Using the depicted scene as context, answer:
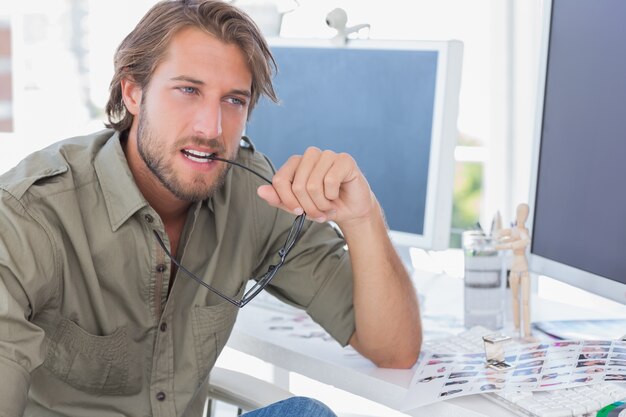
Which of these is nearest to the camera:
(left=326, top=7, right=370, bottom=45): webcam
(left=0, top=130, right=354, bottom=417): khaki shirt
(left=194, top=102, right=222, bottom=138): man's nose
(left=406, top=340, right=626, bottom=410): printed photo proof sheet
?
(left=406, top=340, right=626, bottom=410): printed photo proof sheet

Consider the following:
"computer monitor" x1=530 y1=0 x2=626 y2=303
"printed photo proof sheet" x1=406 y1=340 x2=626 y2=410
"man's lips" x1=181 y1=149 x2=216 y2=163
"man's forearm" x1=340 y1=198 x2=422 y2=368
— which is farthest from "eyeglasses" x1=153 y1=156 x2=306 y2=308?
"computer monitor" x1=530 y1=0 x2=626 y2=303

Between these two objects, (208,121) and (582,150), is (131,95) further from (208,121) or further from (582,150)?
(582,150)

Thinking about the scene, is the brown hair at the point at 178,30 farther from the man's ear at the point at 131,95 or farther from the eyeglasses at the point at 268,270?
the eyeglasses at the point at 268,270

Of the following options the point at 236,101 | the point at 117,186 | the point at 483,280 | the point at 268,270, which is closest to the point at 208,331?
the point at 268,270

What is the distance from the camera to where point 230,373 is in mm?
1545

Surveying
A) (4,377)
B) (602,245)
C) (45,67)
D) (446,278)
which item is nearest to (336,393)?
(446,278)

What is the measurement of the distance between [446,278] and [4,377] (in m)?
1.14

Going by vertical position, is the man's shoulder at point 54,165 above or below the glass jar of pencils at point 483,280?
above

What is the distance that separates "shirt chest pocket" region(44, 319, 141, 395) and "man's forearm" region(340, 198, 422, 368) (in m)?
0.38

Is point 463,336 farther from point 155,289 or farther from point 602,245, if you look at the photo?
point 155,289

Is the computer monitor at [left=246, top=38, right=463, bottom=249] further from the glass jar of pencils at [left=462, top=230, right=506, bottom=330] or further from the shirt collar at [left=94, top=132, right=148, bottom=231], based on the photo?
the shirt collar at [left=94, top=132, right=148, bottom=231]

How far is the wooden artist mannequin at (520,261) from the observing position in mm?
1547

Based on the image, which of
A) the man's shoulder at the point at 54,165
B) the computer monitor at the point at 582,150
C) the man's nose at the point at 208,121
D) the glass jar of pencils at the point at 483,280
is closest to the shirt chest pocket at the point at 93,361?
the man's shoulder at the point at 54,165

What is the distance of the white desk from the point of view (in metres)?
1.37
